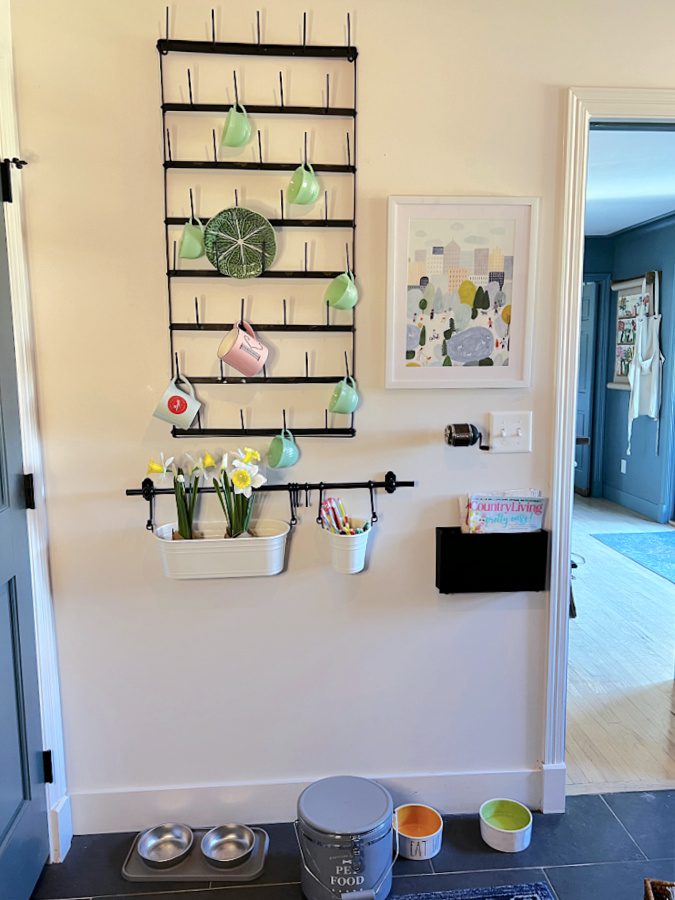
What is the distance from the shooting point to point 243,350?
173 centimetres

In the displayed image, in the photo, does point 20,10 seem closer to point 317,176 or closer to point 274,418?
point 317,176

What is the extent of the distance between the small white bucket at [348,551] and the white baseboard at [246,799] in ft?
2.21

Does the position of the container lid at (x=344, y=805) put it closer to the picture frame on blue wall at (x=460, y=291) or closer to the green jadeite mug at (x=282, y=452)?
the green jadeite mug at (x=282, y=452)

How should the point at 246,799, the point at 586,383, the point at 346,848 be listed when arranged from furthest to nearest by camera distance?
the point at 586,383 < the point at 246,799 < the point at 346,848

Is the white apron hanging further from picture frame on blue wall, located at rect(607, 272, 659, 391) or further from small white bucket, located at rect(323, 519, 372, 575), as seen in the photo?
small white bucket, located at rect(323, 519, 372, 575)

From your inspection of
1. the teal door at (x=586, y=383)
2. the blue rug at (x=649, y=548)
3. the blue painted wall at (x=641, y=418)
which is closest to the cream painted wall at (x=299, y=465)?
the blue rug at (x=649, y=548)

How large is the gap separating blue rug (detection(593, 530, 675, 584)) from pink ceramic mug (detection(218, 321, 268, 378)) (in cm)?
327

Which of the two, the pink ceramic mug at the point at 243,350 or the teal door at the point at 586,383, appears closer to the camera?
the pink ceramic mug at the point at 243,350

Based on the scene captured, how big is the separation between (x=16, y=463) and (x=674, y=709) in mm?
2462

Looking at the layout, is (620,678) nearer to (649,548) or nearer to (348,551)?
(348,551)

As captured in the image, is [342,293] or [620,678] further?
[620,678]

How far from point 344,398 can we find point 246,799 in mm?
1203

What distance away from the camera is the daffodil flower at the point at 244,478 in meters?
1.72

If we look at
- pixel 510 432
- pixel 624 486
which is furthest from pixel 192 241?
pixel 624 486
